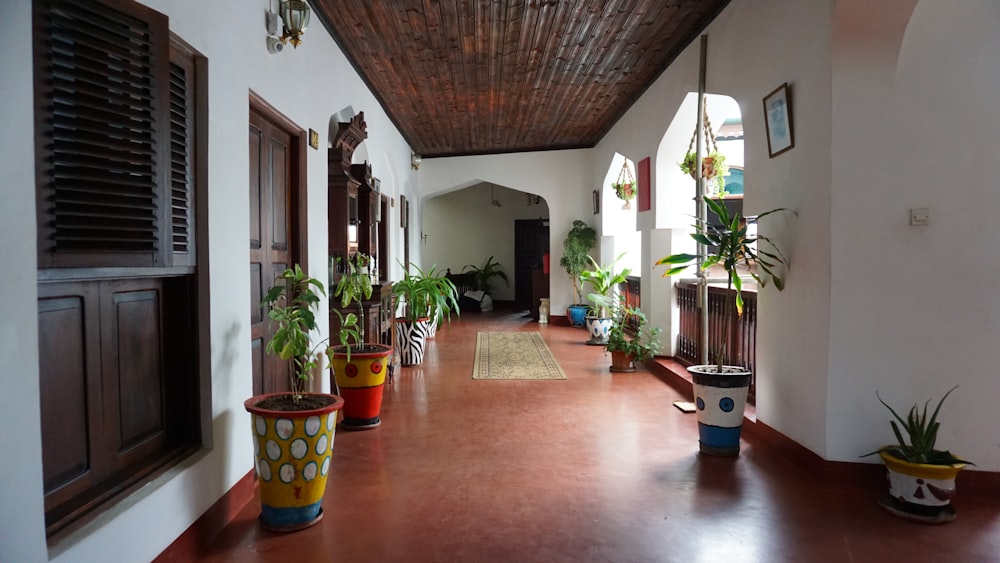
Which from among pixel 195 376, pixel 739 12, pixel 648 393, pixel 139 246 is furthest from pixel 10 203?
pixel 648 393

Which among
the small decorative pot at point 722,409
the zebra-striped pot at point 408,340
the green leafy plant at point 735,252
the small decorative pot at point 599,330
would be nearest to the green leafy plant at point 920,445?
the small decorative pot at point 722,409

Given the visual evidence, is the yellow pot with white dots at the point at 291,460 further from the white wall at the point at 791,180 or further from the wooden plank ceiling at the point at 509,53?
the wooden plank ceiling at the point at 509,53

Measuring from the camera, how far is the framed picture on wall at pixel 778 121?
3.23 meters

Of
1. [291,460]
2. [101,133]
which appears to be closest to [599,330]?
[291,460]

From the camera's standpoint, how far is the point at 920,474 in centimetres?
253

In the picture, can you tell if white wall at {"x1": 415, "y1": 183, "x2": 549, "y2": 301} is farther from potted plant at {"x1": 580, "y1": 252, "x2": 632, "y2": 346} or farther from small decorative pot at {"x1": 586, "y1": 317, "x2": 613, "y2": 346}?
small decorative pot at {"x1": 586, "y1": 317, "x2": 613, "y2": 346}

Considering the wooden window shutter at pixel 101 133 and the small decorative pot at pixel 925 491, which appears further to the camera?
the small decorative pot at pixel 925 491

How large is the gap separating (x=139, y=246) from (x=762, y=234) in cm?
338

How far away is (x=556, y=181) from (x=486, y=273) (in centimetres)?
376

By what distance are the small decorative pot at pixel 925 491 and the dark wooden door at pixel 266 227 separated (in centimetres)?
320

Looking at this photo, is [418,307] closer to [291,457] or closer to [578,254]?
[291,457]

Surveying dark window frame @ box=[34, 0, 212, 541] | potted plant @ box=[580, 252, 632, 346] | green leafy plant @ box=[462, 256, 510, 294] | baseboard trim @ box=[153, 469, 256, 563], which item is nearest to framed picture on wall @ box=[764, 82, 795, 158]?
dark window frame @ box=[34, 0, 212, 541]

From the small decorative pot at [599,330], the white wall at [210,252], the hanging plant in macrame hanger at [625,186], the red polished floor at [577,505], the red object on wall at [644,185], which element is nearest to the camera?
the white wall at [210,252]

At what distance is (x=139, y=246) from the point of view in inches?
72.0
